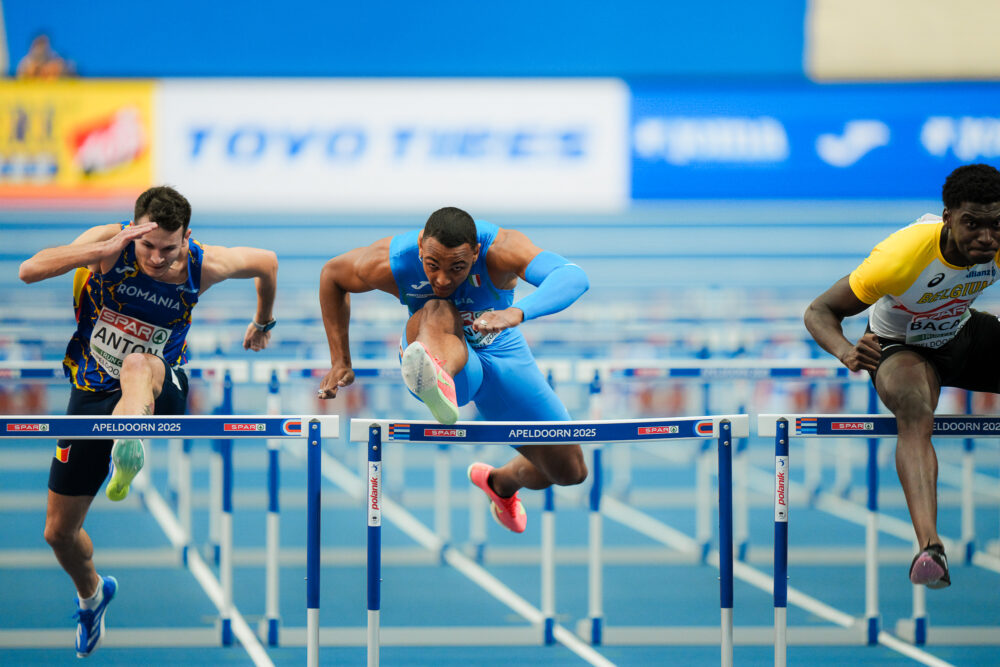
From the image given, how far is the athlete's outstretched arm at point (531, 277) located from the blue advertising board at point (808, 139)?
6257 millimetres

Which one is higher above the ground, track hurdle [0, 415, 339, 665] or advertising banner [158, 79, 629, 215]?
advertising banner [158, 79, 629, 215]

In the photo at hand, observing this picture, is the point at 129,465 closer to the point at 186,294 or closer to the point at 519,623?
the point at 186,294

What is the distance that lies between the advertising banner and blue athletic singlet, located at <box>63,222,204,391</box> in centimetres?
577

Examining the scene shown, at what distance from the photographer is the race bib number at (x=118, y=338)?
155 inches

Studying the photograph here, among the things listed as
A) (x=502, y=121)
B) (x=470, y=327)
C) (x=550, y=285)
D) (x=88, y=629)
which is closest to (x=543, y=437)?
(x=550, y=285)

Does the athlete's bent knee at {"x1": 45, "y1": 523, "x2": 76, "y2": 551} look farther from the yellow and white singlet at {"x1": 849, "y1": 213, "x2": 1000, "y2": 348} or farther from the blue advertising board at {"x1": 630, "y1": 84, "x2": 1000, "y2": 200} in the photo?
the blue advertising board at {"x1": 630, "y1": 84, "x2": 1000, "y2": 200}

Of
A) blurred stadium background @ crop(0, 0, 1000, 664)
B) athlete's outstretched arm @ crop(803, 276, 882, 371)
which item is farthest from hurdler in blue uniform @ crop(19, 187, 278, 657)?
blurred stadium background @ crop(0, 0, 1000, 664)

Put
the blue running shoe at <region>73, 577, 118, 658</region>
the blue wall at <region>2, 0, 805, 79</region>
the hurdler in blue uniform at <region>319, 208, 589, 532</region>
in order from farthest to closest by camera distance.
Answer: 1. the blue wall at <region>2, 0, 805, 79</region>
2. the blue running shoe at <region>73, 577, 118, 658</region>
3. the hurdler in blue uniform at <region>319, 208, 589, 532</region>

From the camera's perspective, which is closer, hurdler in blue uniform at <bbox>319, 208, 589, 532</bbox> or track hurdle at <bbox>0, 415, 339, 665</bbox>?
track hurdle at <bbox>0, 415, 339, 665</bbox>

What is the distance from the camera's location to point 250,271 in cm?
411

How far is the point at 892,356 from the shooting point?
3600 mm

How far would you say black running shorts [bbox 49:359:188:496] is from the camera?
3.89 metres

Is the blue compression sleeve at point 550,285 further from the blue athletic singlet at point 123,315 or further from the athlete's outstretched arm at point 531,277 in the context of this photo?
the blue athletic singlet at point 123,315

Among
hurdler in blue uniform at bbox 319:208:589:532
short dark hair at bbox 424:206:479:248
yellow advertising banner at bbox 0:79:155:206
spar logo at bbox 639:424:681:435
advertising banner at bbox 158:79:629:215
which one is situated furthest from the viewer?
advertising banner at bbox 158:79:629:215
